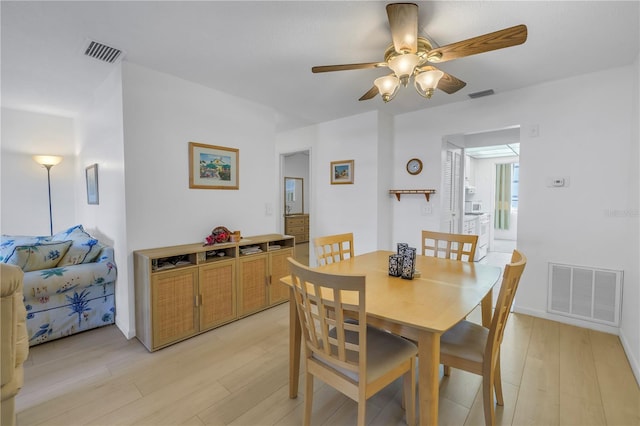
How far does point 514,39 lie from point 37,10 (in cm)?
277

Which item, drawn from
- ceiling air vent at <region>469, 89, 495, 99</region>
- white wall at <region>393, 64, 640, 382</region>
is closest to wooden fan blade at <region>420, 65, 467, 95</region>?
ceiling air vent at <region>469, 89, 495, 99</region>

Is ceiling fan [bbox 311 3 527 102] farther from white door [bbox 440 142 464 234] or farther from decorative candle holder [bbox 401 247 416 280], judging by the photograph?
white door [bbox 440 142 464 234]

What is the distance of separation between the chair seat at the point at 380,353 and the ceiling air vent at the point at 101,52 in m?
2.66

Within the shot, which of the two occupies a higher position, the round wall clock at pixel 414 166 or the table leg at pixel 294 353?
the round wall clock at pixel 414 166

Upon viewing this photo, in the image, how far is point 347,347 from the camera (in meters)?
1.25

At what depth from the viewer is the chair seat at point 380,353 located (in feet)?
4.26

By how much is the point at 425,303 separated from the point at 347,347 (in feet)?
1.44

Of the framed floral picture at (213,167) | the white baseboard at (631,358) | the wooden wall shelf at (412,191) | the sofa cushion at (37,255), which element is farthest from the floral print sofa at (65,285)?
the white baseboard at (631,358)

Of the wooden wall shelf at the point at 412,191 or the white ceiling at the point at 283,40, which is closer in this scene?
the white ceiling at the point at 283,40

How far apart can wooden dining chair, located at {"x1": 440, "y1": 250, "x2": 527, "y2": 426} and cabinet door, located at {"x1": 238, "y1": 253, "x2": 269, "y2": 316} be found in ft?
6.57

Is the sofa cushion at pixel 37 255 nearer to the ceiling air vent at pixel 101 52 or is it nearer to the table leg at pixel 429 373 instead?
the ceiling air vent at pixel 101 52

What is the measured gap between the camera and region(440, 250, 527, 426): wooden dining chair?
1.32 meters

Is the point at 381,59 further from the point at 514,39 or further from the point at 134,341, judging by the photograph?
the point at 134,341

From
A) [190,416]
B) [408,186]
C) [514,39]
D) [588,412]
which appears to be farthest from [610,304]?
[190,416]
